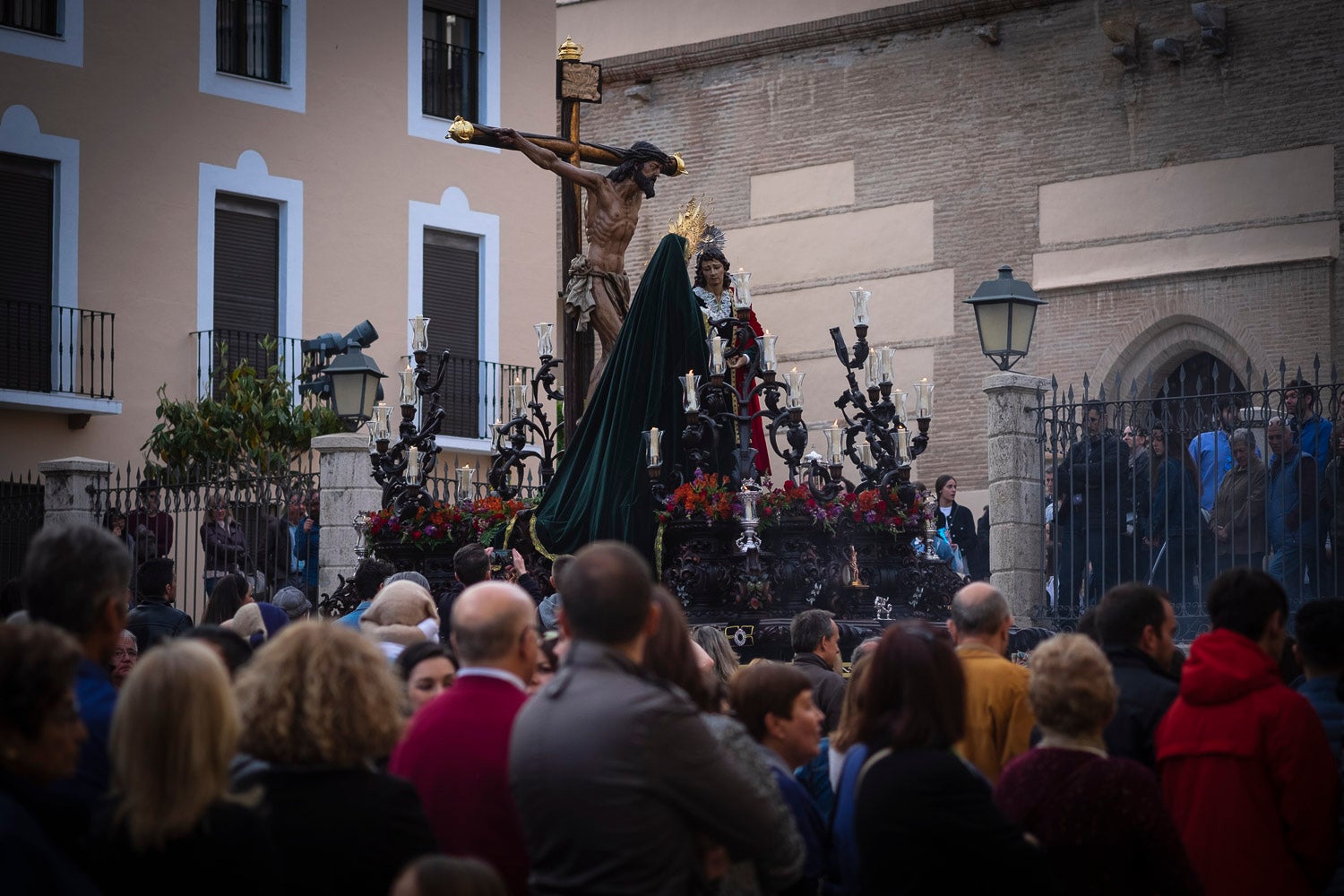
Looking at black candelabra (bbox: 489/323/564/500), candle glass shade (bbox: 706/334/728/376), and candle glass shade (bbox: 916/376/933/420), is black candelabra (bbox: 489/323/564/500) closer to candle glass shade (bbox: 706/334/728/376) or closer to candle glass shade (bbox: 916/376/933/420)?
candle glass shade (bbox: 706/334/728/376)

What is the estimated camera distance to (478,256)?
22.0 meters

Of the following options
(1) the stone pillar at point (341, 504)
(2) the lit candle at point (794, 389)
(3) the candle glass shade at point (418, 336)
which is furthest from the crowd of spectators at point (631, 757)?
(1) the stone pillar at point (341, 504)

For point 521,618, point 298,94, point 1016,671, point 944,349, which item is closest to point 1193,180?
Result: point 944,349

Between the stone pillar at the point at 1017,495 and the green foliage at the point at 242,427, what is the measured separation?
741cm

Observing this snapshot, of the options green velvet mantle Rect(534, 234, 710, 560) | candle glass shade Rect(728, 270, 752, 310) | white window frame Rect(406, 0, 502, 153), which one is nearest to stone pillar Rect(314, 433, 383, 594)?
green velvet mantle Rect(534, 234, 710, 560)

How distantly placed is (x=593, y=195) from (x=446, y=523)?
2.35 metres

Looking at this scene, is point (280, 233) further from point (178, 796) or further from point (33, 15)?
point (178, 796)

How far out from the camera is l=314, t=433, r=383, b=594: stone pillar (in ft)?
47.3

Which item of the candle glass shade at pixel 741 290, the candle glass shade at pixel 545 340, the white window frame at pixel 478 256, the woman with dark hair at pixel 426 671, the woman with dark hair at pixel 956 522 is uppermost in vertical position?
the white window frame at pixel 478 256

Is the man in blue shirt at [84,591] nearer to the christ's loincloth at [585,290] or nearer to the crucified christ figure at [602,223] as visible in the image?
the crucified christ figure at [602,223]

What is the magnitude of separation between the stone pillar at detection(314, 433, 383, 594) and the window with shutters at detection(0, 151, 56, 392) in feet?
18.4

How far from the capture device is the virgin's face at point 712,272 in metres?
11.9

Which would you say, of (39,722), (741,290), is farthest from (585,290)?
(39,722)

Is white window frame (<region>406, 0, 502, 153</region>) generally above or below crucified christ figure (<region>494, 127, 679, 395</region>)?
above
